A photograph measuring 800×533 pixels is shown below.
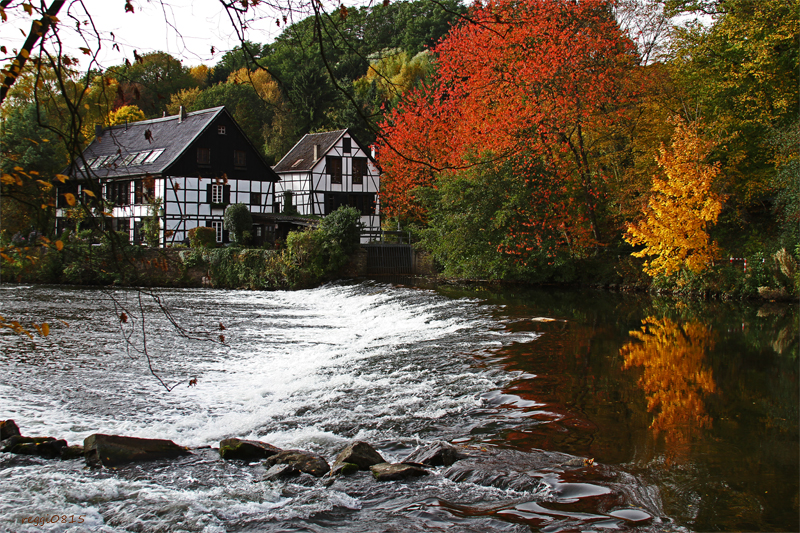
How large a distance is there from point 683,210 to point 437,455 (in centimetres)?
1563

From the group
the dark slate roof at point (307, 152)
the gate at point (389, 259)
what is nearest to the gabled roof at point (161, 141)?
the dark slate roof at point (307, 152)

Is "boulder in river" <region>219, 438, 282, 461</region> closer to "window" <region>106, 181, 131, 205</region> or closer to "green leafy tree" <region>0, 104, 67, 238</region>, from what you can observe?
"green leafy tree" <region>0, 104, 67, 238</region>

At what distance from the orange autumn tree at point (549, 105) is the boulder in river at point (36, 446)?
16.4 metres

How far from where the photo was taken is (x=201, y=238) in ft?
101

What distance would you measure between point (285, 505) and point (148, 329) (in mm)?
11072

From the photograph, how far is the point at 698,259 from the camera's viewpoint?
751 inches

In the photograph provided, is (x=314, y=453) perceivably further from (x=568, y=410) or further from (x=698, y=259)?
(x=698, y=259)

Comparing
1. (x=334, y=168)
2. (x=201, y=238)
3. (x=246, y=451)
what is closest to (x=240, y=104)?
(x=334, y=168)

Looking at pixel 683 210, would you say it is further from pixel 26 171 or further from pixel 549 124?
pixel 26 171

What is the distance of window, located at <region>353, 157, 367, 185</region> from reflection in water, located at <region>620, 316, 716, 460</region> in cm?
2895

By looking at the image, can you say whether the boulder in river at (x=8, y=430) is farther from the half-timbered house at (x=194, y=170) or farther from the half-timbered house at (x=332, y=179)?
the half-timbered house at (x=332, y=179)

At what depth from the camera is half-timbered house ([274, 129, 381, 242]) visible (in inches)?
1620

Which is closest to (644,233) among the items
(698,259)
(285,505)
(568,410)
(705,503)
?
(698,259)

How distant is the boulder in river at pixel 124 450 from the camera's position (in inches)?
241
